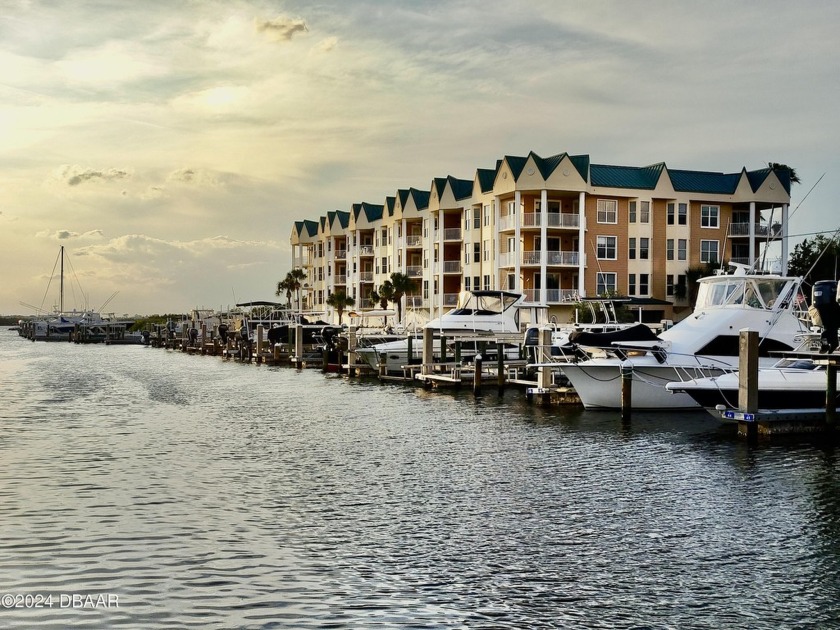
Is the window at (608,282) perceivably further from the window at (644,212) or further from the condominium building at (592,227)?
the window at (644,212)

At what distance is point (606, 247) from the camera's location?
73.7m

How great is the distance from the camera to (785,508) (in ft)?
59.0

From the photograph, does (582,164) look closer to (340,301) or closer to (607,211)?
(607,211)

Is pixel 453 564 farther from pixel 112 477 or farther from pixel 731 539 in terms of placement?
pixel 112 477

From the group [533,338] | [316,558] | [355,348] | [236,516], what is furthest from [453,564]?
[355,348]

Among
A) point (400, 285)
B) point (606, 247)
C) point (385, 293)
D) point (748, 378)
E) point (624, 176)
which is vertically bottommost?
point (748, 378)

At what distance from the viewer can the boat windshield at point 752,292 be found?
3381 cm

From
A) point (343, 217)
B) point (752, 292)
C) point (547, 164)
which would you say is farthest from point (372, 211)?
point (752, 292)

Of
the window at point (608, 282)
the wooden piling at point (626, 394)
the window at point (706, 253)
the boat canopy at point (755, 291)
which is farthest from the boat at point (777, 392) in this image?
the window at point (706, 253)

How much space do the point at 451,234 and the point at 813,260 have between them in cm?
3134

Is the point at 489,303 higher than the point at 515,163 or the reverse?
the reverse

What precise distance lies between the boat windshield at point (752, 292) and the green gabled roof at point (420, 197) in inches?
2240

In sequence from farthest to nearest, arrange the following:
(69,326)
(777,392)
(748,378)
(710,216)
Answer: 1. (69,326)
2. (710,216)
3. (777,392)
4. (748,378)

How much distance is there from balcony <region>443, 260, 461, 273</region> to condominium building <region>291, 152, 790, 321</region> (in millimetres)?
109
